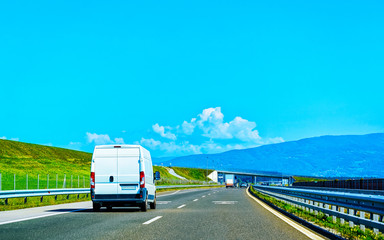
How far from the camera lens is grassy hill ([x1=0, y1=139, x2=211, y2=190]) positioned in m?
52.7

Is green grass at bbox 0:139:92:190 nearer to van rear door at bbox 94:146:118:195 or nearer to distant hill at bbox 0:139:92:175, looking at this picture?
distant hill at bbox 0:139:92:175

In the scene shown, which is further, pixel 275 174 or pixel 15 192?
pixel 275 174

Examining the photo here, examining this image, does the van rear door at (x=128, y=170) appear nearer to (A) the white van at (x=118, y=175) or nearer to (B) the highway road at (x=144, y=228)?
(A) the white van at (x=118, y=175)

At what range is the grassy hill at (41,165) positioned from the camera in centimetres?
5266

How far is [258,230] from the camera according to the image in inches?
428

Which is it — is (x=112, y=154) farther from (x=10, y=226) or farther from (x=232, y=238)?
(x=232, y=238)

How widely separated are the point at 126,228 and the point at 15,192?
32.8 ft

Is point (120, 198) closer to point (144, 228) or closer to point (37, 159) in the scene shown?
point (144, 228)

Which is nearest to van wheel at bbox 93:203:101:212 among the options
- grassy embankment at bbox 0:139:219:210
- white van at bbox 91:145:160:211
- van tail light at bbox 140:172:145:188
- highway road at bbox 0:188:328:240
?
white van at bbox 91:145:160:211

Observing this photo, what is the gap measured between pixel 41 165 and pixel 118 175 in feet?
190

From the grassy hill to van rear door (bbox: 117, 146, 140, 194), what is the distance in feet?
100

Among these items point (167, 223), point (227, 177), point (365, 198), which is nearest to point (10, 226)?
point (167, 223)

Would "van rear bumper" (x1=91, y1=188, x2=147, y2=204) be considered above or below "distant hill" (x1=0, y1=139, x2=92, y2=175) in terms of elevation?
below

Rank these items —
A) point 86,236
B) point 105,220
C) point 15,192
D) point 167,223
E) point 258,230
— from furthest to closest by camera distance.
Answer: point 15,192
point 105,220
point 167,223
point 258,230
point 86,236
